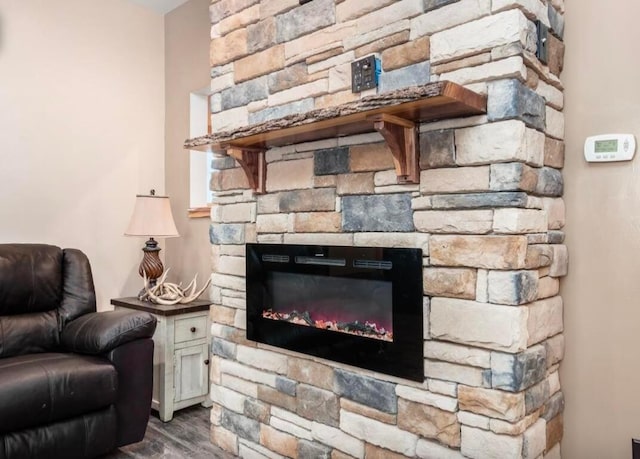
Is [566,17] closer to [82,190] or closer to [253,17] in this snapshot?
[253,17]

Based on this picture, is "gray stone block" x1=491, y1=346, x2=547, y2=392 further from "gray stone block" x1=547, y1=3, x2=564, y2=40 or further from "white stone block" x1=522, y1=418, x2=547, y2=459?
"gray stone block" x1=547, y1=3, x2=564, y2=40

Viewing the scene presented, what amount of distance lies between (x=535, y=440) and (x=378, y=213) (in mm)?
992

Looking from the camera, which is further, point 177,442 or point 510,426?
point 177,442

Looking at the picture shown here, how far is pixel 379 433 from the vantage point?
1.90 meters

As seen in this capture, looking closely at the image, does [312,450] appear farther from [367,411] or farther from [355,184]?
[355,184]

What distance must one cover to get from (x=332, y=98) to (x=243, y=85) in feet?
2.16

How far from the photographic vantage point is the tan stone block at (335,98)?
2.02 metres

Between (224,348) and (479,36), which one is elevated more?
(479,36)

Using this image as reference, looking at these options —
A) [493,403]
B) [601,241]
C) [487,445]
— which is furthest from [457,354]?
[601,241]

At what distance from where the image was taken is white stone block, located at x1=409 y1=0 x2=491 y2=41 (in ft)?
5.40

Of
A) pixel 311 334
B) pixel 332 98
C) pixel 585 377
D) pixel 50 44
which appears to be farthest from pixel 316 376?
pixel 50 44

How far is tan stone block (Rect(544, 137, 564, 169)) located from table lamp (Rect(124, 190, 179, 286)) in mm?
2385

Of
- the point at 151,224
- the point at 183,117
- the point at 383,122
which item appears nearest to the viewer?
the point at 383,122

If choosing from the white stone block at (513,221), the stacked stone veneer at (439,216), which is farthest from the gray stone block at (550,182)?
the white stone block at (513,221)
